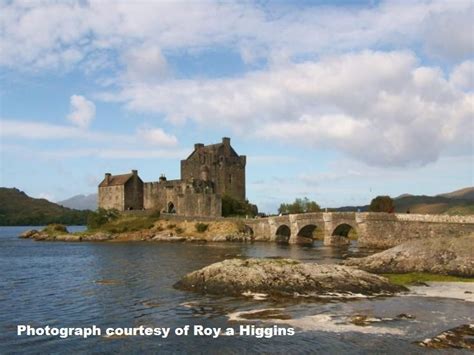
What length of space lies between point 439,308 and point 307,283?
6116mm

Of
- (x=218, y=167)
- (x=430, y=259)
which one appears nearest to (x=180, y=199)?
(x=218, y=167)

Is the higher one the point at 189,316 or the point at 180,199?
the point at 180,199

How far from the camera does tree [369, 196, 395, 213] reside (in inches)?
3046

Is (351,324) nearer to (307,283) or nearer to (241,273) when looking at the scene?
(307,283)

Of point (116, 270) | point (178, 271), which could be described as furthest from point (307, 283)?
point (116, 270)

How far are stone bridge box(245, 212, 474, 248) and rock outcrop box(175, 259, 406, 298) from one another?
2487 cm

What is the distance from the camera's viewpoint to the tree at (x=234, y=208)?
85188 millimetres

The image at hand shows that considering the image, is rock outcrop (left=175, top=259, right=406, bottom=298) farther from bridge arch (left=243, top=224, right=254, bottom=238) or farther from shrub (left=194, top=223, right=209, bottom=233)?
→ shrub (left=194, top=223, right=209, bottom=233)

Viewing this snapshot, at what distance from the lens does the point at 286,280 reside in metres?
26.2

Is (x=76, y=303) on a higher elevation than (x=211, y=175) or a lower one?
lower

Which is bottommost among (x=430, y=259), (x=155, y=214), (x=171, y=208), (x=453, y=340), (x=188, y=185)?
(x=453, y=340)

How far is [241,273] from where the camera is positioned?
2714 cm

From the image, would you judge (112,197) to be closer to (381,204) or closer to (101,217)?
(101,217)

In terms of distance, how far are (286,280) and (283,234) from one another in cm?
4429
